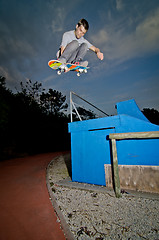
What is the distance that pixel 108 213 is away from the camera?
2453 millimetres

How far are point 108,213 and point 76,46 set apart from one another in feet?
14.3

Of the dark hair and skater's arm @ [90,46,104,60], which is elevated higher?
the dark hair

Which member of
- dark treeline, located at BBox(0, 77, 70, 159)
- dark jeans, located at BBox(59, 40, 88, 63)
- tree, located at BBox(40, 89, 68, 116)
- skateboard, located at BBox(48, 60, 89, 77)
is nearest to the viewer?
dark jeans, located at BBox(59, 40, 88, 63)

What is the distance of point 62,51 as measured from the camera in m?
3.36

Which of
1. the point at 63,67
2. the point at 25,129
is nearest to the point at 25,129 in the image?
the point at 25,129

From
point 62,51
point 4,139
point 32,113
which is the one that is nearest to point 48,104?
point 32,113

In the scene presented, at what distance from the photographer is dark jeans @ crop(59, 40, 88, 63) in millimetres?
3332

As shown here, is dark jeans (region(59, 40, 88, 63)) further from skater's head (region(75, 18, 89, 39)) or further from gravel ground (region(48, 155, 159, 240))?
gravel ground (region(48, 155, 159, 240))

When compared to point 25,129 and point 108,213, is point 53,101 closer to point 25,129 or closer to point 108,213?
point 25,129

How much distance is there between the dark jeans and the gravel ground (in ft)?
13.3

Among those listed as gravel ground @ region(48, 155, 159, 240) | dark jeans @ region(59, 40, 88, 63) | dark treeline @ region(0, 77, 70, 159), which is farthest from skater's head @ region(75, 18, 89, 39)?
dark treeline @ region(0, 77, 70, 159)

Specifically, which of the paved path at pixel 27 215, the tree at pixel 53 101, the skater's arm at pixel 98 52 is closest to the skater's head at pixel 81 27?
the skater's arm at pixel 98 52

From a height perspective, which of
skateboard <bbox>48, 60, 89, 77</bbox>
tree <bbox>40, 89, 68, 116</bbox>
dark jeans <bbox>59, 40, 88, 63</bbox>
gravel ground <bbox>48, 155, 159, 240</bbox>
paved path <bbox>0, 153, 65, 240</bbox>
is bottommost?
paved path <bbox>0, 153, 65, 240</bbox>

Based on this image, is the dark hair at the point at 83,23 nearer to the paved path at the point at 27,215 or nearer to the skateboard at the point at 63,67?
the skateboard at the point at 63,67
